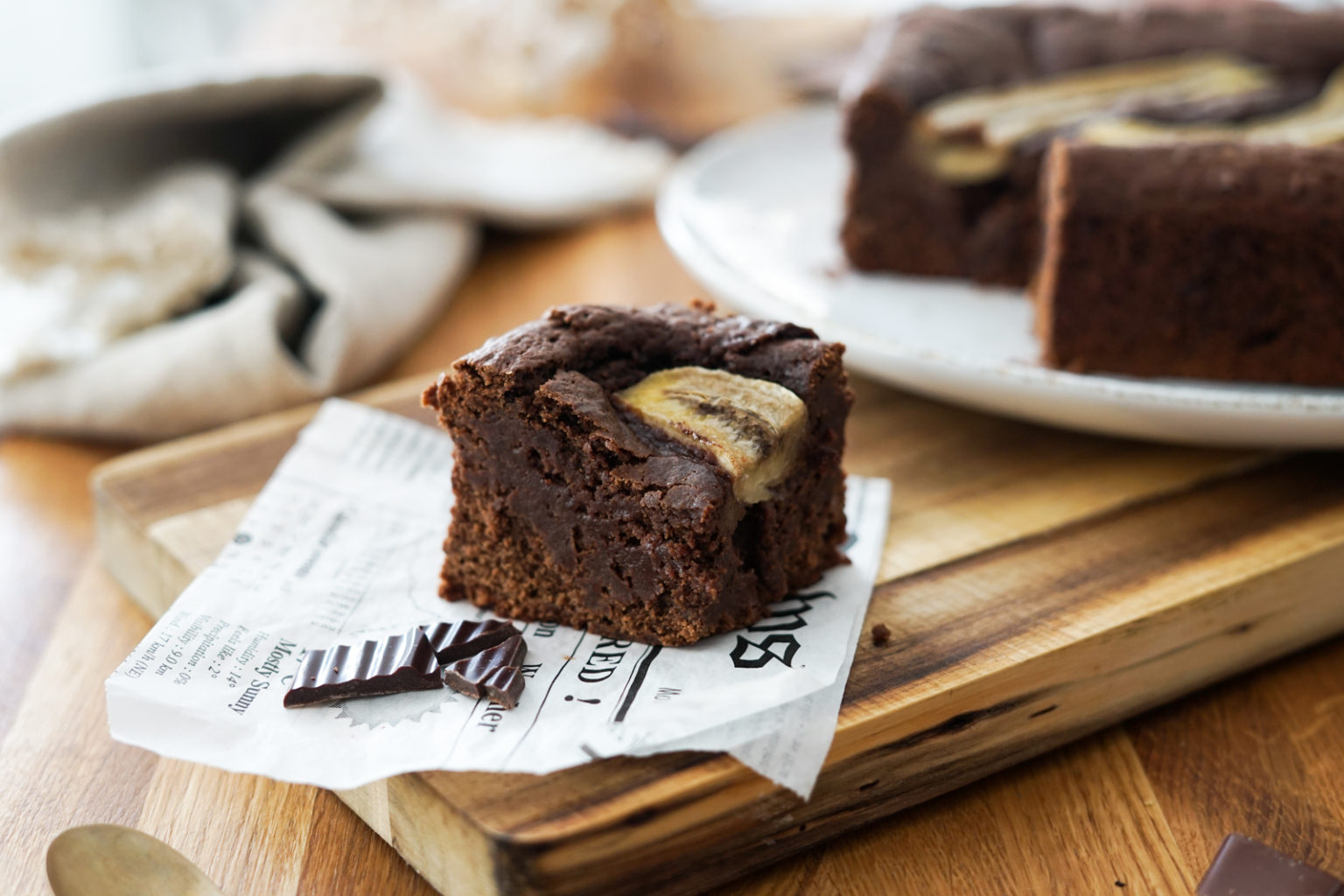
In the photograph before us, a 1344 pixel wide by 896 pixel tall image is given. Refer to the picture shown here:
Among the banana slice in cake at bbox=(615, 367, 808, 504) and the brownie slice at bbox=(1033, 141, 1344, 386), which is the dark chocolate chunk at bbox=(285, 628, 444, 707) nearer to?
the banana slice in cake at bbox=(615, 367, 808, 504)

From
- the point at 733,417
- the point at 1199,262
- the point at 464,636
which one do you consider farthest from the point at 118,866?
the point at 1199,262

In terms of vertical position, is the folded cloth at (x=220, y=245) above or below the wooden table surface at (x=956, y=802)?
above

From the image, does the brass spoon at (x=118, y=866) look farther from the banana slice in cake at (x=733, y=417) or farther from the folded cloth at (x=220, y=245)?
the folded cloth at (x=220, y=245)

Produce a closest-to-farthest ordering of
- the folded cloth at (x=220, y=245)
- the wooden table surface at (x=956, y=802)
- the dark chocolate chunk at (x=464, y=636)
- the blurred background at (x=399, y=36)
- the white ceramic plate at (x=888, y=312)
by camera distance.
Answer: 1. the wooden table surface at (x=956, y=802)
2. the dark chocolate chunk at (x=464, y=636)
3. the white ceramic plate at (x=888, y=312)
4. the folded cloth at (x=220, y=245)
5. the blurred background at (x=399, y=36)

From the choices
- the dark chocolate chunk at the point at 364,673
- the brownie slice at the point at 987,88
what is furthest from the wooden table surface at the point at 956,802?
the brownie slice at the point at 987,88

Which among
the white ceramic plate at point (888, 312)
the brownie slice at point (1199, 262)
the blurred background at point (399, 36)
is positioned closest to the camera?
the white ceramic plate at point (888, 312)

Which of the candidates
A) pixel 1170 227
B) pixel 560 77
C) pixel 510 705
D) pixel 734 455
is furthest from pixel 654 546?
pixel 560 77

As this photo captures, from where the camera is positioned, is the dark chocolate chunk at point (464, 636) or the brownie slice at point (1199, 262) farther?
the brownie slice at point (1199, 262)

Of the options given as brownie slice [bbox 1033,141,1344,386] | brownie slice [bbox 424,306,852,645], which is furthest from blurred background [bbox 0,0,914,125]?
brownie slice [bbox 424,306,852,645]
